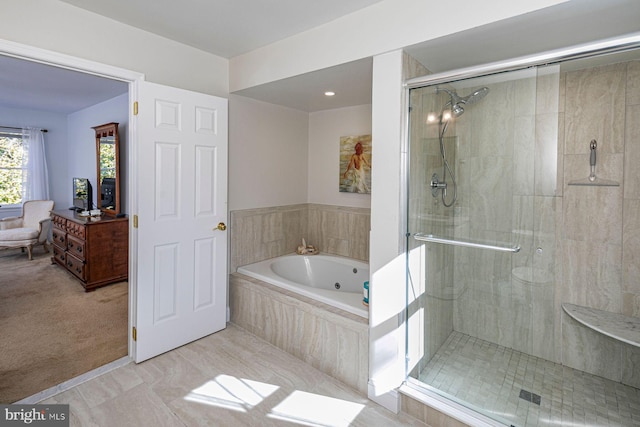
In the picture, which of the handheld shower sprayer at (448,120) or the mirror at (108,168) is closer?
the handheld shower sprayer at (448,120)

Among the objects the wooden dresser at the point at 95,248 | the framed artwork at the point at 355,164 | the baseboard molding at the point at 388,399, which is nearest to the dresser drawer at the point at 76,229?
the wooden dresser at the point at 95,248

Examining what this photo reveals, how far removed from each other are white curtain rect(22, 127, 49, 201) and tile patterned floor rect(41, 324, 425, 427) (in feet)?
17.5

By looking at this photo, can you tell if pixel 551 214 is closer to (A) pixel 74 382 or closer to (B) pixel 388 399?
(B) pixel 388 399

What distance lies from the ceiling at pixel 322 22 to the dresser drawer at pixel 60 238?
A: 2195 mm

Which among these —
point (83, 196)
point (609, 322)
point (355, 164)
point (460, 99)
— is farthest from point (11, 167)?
point (609, 322)

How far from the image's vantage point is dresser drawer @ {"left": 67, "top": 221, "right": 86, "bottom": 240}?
4.02 m

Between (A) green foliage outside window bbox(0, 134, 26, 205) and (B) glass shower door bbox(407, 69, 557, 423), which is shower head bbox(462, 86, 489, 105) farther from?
(A) green foliage outside window bbox(0, 134, 26, 205)

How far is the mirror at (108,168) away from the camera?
180 inches

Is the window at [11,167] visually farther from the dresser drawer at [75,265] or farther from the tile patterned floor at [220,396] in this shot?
the tile patterned floor at [220,396]

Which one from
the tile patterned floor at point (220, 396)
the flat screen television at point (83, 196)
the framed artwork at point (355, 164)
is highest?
the framed artwork at point (355, 164)

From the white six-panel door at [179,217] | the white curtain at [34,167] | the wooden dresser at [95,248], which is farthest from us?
the white curtain at [34,167]

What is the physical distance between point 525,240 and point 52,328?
3.92m

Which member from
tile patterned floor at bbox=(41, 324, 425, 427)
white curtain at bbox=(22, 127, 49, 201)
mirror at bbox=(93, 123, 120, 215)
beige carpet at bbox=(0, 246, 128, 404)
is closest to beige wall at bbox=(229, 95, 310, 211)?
tile patterned floor at bbox=(41, 324, 425, 427)

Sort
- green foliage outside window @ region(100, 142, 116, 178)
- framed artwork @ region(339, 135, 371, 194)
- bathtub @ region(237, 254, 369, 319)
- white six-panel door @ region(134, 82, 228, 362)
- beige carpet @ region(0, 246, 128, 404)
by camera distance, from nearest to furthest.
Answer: beige carpet @ region(0, 246, 128, 404) → white six-panel door @ region(134, 82, 228, 362) → bathtub @ region(237, 254, 369, 319) → framed artwork @ region(339, 135, 371, 194) → green foliage outside window @ region(100, 142, 116, 178)
